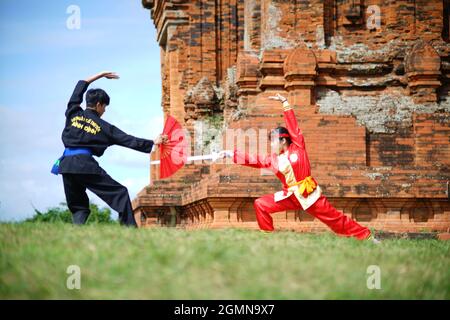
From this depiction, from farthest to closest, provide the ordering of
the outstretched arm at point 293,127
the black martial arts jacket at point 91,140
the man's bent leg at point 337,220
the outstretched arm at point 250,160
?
the outstretched arm at point 250,160 → the outstretched arm at point 293,127 → the man's bent leg at point 337,220 → the black martial arts jacket at point 91,140

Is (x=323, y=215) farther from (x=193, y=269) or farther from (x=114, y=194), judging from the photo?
(x=193, y=269)

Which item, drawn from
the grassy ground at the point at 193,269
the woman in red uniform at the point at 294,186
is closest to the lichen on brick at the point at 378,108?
the woman in red uniform at the point at 294,186

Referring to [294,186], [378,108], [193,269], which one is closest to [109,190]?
[294,186]

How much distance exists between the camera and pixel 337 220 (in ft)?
34.5

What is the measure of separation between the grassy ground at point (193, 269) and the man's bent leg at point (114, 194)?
195 centimetres

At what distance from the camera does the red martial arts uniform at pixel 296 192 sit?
10.6 metres

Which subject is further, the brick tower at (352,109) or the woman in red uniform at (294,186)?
the brick tower at (352,109)

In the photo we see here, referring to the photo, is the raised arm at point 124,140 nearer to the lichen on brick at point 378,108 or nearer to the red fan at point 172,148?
the red fan at point 172,148

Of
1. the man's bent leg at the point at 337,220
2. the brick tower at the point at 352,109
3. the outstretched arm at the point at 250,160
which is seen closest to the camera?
the man's bent leg at the point at 337,220

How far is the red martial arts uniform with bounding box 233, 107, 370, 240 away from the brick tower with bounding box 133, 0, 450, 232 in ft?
7.62

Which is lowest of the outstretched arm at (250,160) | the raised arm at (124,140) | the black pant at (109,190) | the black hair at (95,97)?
the black pant at (109,190)

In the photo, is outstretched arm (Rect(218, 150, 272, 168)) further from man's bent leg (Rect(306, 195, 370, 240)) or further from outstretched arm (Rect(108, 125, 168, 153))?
outstretched arm (Rect(108, 125, 168, 153))
